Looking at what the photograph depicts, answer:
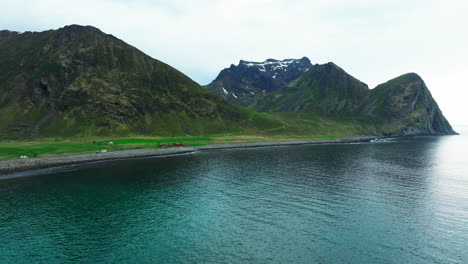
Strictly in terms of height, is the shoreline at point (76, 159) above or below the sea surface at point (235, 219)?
above

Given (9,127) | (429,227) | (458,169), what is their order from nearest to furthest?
(429,227)
(458,169)
(9,127)

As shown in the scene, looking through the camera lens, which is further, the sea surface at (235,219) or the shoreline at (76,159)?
the shoreline at (76,159)

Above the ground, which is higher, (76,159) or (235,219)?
(76,159)

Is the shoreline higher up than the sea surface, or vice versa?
the shoreline

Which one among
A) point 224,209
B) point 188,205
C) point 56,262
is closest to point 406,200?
point 224,209

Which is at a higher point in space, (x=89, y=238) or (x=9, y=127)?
(x=9, y=127)

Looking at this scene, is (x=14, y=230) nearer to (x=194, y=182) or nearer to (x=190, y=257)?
(x=190, y=257)

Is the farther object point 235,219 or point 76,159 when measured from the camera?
point 76,159

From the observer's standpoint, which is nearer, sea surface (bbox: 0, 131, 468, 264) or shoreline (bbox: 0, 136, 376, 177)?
sea surface (bbox: 0, 131, 468, 264)
